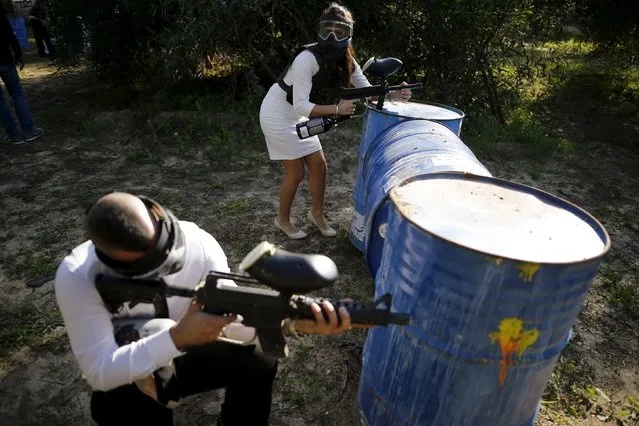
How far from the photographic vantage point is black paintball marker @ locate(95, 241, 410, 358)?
A: 1.39 metres

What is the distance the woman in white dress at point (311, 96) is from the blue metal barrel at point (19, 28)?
37.7 feet

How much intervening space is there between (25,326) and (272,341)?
2.19 meters

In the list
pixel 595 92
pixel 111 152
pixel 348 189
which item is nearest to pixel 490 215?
pixel 348 189

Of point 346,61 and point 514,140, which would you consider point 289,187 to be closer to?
point 346,61

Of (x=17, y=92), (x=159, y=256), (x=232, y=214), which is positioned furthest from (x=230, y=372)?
(x=17, y=92)

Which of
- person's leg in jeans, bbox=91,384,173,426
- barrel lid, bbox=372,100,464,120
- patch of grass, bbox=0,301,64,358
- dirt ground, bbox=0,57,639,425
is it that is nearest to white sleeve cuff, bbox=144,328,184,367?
person's leg in jeans, bbox=91,384,173,426

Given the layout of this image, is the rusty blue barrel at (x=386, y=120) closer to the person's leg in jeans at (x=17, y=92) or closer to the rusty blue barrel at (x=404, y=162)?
the rusty blue barrel at (x=404, y=162)

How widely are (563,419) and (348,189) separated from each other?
3178 mm

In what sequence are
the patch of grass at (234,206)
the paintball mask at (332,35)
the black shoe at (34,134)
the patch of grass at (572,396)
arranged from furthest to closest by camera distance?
1. the black shoe at (34,134)
2. the patch of grass at (234,206)
3. the paintball mask at (332,35)
4. the patch of grass at (572,396)

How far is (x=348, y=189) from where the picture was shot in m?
5.16

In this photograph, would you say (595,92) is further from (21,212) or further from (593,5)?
(21,212)

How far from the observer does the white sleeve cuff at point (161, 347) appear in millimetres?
1577

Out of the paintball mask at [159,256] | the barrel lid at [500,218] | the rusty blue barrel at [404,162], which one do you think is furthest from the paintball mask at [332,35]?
the paintball mask at [159,256]

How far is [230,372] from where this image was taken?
187 centimetres
